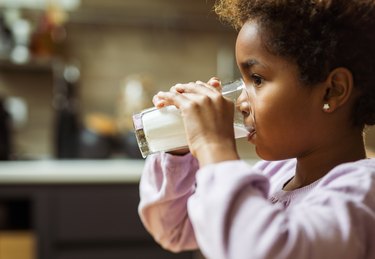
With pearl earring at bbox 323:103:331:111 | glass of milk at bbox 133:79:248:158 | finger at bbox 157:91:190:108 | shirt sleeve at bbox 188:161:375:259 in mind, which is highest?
finger at bbox 157:91:190:108

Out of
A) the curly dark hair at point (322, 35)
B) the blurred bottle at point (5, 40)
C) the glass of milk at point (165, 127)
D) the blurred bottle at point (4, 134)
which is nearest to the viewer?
the curly dark hair at point (322, 35)

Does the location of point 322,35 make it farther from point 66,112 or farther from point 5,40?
point 5,40

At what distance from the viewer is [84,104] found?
2.86 meters

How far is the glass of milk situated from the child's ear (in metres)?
0.12

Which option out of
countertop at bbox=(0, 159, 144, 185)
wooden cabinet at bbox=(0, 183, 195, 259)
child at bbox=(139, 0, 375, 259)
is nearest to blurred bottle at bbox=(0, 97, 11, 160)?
countertop at bbox=(0, 159, 144, 185)

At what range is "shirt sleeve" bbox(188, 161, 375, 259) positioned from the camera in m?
0.68

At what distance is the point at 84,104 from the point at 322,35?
216 centimetres

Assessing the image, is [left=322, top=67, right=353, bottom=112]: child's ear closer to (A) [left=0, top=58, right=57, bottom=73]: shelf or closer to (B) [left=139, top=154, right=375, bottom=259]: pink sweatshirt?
(B) [left=139, top=154, right=375, bottom=259]: pink sweatshirt

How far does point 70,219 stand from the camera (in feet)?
7.32

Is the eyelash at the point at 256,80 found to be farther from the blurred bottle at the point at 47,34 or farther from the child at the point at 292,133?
the blurred bottle at the point at 47,34

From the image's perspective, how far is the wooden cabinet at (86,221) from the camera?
2.21 meters

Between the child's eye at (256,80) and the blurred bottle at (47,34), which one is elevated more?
the blurred bottle at (47,34)

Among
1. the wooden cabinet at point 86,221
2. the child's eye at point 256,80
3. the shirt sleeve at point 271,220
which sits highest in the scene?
the child's eye at point 256,80

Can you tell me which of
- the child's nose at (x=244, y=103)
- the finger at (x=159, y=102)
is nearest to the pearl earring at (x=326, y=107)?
the child's nose at (x=244, y=103)
